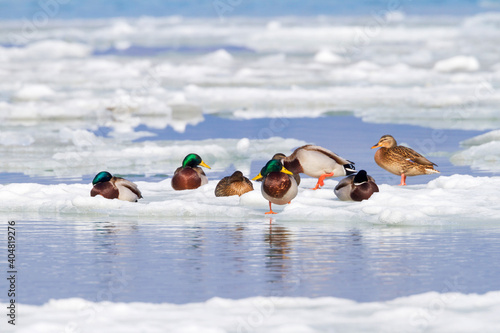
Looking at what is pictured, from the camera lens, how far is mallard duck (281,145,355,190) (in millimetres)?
13656

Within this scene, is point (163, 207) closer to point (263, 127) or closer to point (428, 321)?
point (428, 321)

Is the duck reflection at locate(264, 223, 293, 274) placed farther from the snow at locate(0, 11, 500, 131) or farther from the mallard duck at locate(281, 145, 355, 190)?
the snow at locate(0, 11, 500, 131)

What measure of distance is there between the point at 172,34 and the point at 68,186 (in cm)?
4160

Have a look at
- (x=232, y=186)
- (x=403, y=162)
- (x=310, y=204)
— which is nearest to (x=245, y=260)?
(x=310, y=204)

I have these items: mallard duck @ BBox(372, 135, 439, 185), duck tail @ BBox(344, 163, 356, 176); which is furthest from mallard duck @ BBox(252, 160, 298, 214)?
mallard duck @ BBox(372, 135, 439, 185)

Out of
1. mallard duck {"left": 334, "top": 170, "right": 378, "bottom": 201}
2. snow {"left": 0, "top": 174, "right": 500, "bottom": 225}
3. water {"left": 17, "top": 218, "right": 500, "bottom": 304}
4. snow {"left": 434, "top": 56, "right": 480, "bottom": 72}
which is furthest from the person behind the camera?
snow {"left": 434, "top": 56, "right": 480, "bottom": 72}

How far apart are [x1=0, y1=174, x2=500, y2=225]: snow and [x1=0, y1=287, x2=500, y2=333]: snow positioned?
11.4 feet

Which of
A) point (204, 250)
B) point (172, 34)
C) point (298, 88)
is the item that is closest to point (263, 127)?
point (298, 88)

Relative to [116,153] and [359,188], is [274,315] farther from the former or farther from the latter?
[116,153]

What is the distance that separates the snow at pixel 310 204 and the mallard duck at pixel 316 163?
2.26ft

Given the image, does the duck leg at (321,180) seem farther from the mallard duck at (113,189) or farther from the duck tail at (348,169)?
the mallard duck at (113,189)

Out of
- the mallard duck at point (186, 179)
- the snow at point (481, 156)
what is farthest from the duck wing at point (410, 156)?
the mallard duck at point (186, 179)

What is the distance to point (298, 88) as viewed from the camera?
29922mm

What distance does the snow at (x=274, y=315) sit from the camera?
6.32 metres
